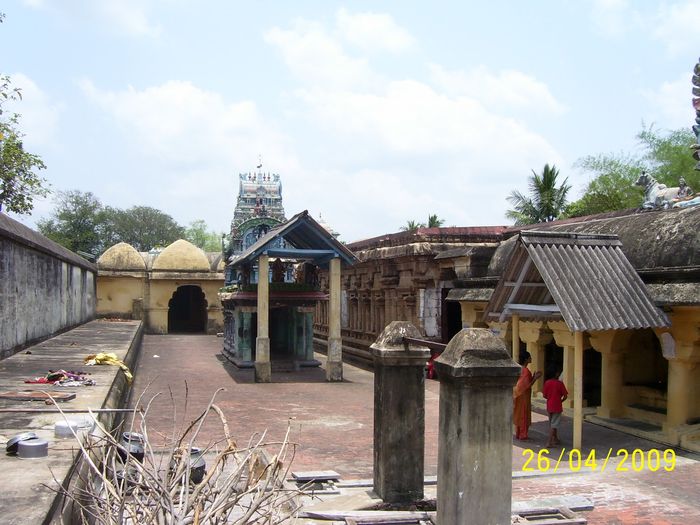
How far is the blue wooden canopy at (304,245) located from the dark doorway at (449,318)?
2.71 m

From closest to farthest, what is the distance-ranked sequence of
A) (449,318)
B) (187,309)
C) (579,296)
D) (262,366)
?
1. (579,296)
2. (262,366)
3. (449,318)
4. (187,309)

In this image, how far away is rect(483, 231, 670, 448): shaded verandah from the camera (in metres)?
9.32

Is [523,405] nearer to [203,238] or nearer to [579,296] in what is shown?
[579,296]

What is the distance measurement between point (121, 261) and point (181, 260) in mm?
2831

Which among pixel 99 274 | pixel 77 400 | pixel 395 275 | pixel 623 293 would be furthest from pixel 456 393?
pixel 99 274

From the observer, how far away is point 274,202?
35.7 metres

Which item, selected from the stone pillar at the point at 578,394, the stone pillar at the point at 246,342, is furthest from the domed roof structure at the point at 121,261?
the stone pillar at the point at 578,394

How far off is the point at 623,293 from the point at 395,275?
34.9ft

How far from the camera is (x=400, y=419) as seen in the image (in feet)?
21.3

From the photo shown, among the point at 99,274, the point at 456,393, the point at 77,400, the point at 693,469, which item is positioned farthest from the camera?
the point at 99,274

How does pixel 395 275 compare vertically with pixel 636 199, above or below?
below

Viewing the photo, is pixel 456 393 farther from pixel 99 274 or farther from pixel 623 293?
pixel 99 274
